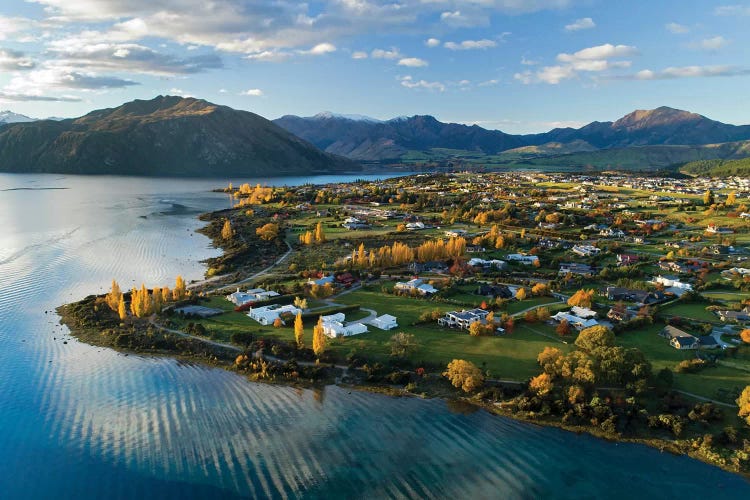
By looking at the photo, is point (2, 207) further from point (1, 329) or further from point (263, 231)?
point (1, 329)

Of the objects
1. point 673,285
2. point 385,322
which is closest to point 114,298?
point 385,322

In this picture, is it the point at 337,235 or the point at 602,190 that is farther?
the point at 602,190

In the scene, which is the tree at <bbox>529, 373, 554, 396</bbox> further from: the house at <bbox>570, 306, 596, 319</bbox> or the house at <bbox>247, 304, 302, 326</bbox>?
the house at <bbox>247, 304, 302, 326</bbox>

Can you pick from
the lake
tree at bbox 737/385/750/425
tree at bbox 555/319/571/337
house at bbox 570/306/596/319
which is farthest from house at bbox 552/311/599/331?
the lake

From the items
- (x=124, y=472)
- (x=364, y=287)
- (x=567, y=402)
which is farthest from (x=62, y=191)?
(x=567, y=402)

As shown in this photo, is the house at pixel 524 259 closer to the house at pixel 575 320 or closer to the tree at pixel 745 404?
the house at pixel 575 320

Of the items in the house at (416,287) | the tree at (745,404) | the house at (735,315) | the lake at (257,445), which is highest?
the house at (416,287)

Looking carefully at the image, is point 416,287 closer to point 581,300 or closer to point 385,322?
point 385,322

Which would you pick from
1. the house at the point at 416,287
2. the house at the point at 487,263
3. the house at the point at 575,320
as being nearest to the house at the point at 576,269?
the house at the point at 487,263
